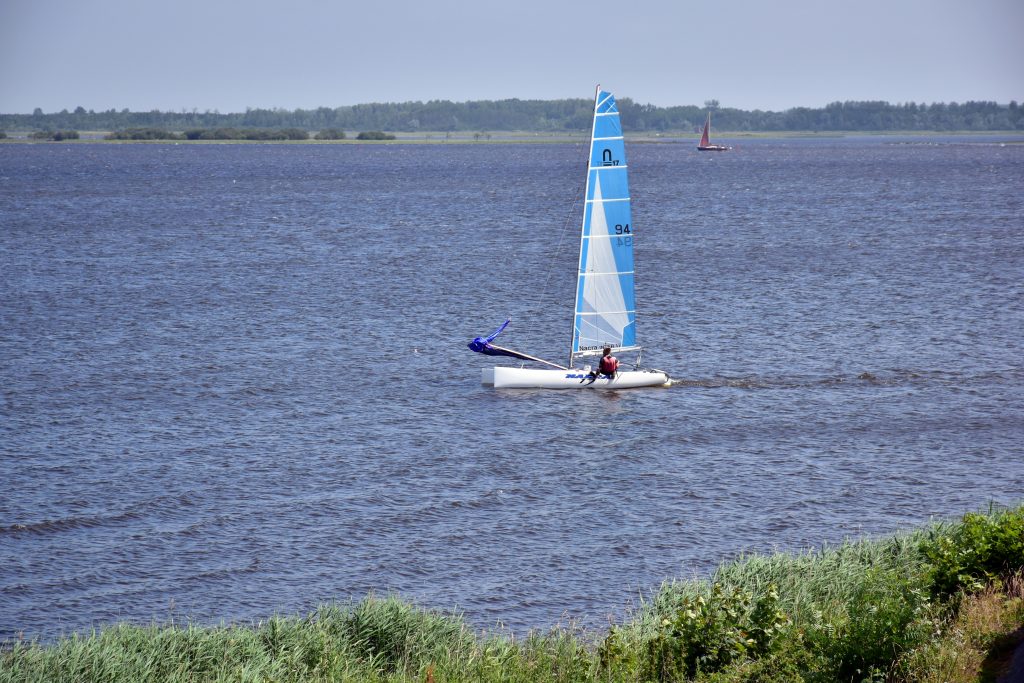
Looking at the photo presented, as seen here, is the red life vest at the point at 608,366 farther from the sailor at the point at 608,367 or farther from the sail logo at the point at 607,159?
the sail logo at the point at 607,159

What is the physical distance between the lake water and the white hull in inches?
25.4

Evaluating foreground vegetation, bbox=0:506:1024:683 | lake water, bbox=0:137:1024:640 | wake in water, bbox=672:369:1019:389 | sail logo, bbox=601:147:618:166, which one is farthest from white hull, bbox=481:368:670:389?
foreground vegetation, bbox=0:506:1024:683

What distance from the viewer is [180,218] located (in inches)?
4700

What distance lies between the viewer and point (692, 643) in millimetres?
17547

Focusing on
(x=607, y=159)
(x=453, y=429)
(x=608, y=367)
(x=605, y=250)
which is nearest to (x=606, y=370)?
(x=608, y=367)

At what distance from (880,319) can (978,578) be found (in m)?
44.6

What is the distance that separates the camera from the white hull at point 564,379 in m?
45.3

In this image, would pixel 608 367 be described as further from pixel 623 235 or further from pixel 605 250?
pixel 623 235

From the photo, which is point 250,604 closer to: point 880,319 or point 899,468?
point 899,468

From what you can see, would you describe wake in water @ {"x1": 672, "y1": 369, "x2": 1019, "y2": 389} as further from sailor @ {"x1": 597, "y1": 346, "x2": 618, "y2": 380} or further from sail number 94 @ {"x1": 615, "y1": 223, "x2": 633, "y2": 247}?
sail number 94 @ {"x1": 615, "y1": 223, "x2": 633, "y2": 247}

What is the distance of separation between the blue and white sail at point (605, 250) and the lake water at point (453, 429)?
3.06 metres

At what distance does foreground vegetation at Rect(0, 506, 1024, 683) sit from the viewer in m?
15.9

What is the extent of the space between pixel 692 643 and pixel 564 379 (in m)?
28.3

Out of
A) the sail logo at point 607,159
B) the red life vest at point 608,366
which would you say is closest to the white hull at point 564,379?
the red life vest at point 608,366
